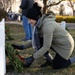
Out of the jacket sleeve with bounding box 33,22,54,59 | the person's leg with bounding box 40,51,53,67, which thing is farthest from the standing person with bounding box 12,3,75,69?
the person's leg with bounding box 40,51,53,67

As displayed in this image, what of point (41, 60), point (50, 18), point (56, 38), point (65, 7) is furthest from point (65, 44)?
point (65, 7)

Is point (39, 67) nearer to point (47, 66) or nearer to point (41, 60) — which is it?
point (47, 66)

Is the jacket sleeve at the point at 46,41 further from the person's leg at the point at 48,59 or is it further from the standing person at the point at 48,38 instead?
the person's leg at the point at 48,59

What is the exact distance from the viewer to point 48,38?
A: 5.49m

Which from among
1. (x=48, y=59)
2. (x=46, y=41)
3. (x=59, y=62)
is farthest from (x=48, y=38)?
(x=48, y=59)

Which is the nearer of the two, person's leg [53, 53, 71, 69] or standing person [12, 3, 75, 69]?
standing person [12, 3, 75, 69]

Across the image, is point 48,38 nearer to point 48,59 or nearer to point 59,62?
point 59,62

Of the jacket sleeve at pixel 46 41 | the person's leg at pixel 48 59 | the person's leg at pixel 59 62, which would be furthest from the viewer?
the person's leg at pixel 48 59

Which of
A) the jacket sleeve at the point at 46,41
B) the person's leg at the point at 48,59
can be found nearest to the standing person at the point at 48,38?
the jacket sleeve at the point at 46,41

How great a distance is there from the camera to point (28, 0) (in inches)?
382

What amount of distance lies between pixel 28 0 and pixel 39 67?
406 centimetres

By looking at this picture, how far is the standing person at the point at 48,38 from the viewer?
18.0 ft

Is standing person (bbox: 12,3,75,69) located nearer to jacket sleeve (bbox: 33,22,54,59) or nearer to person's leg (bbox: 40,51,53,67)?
jacket sleeve (bbox: 33,22,54,59)

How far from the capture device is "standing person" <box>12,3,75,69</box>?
5.49 m
